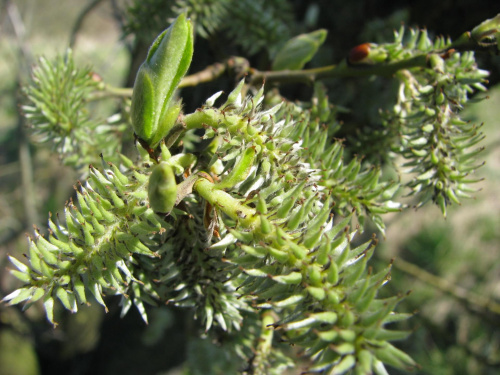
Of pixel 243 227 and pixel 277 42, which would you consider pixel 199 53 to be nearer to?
pixel 277 42

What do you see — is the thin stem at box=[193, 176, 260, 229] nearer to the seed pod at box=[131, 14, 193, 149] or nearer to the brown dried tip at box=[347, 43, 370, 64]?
the seed pod at box=[131, 14, 193, 149]

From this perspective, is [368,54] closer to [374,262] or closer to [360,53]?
[360,53]

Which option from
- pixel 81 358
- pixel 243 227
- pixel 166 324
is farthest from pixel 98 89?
pixel 81 358

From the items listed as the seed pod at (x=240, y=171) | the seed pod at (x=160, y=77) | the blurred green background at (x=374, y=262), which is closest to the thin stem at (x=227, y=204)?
the seed pod at (x=240, y=171)

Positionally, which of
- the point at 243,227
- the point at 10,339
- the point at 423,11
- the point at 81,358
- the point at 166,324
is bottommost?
the point at 81,358

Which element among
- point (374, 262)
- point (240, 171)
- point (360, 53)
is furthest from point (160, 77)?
point (374, 262)
